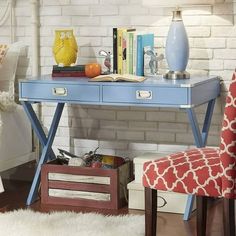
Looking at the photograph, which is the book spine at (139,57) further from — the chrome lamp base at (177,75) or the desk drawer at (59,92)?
the desk drawer at (59,92)

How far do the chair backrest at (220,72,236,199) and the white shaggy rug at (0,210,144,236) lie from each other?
793 mm

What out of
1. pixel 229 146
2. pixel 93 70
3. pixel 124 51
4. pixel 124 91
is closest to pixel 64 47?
pixel 93 70

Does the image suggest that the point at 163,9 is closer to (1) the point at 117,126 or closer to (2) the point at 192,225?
(1) the point at 117,126

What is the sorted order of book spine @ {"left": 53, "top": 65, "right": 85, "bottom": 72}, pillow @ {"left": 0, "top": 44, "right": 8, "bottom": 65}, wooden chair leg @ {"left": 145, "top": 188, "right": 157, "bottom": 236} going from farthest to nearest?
pillow @ {"left": 0, "top": 44, "right": 8, "bottom": 65}
book spine @ {"left": 53, "top": 65, "right": 85, "bottom": 72}
wooden chair leg @ {"left": 145, "top": 188, "right": 157, "bottom": 236}

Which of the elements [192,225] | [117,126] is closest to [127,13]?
[117,126]

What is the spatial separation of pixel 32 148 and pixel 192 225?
1.40m

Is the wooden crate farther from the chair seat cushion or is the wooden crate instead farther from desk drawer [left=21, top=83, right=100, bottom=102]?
the chair seat cushion

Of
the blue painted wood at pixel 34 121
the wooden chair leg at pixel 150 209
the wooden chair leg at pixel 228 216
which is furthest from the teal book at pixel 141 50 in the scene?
the wooden chair leg at pixel 228 216

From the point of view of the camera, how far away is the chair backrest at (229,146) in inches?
93.0

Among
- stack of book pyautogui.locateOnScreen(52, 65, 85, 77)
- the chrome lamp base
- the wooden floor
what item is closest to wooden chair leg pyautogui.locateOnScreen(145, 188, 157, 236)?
the wooden floor

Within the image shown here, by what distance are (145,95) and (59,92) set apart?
20.5 inches

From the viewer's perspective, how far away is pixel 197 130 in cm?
350

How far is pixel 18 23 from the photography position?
173 inches

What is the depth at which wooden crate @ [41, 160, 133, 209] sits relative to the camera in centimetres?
373
